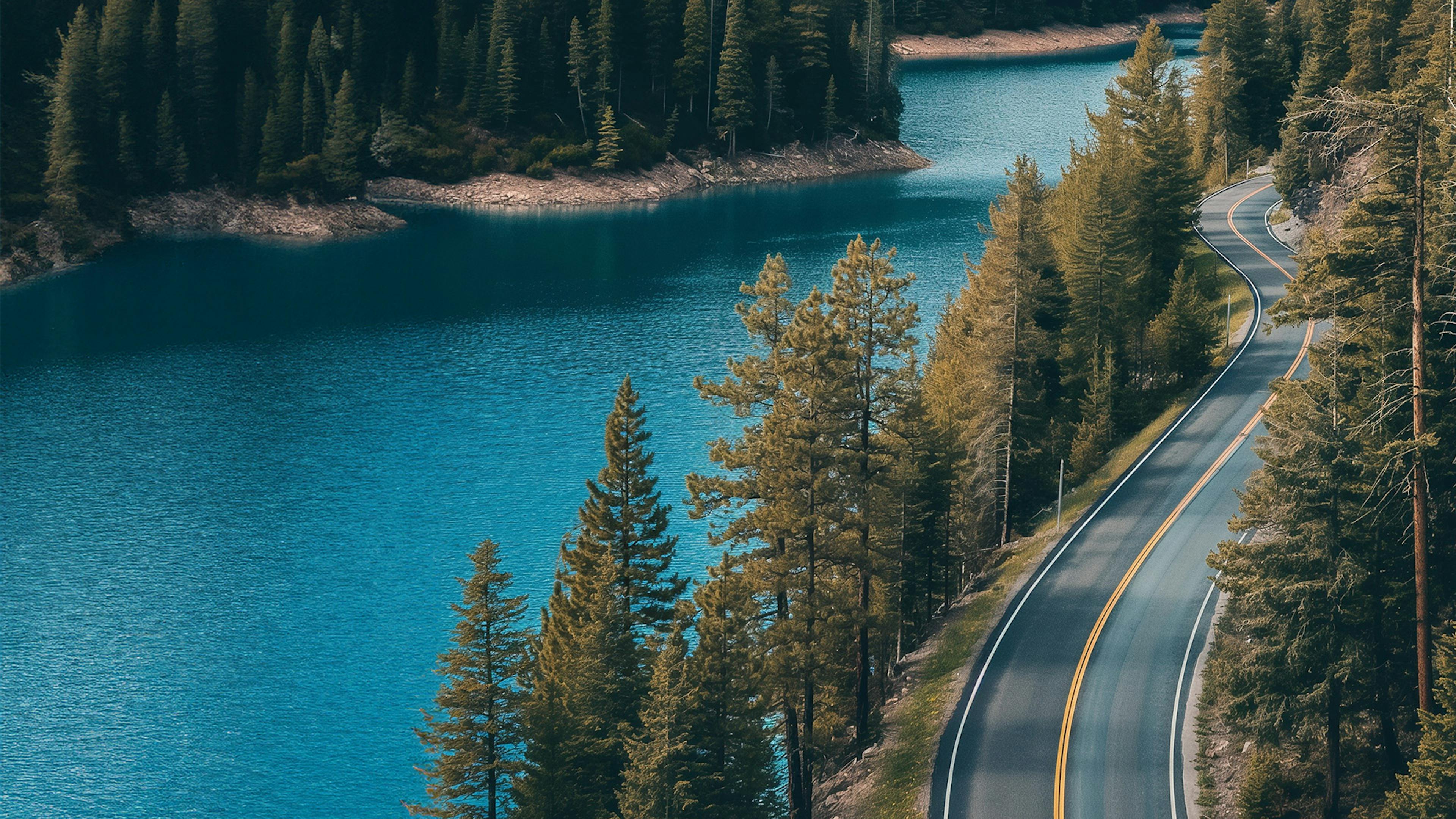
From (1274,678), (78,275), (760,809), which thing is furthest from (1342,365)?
(78,275)

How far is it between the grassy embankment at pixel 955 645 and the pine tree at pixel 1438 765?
14.2 m

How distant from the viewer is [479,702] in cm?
3906

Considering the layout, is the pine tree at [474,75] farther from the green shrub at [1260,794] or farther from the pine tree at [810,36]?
the green shrub at [1260,794]

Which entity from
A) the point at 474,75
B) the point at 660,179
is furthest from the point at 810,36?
the point at 474,75

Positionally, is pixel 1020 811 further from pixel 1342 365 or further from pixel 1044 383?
pixel 1044 383

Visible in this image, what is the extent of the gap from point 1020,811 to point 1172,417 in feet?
123

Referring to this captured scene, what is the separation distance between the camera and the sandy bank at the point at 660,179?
161m

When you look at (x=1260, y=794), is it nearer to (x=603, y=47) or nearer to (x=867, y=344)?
(x=867, y=344)

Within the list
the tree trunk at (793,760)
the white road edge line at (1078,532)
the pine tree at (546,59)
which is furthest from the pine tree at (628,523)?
the pine tree at (546,59)

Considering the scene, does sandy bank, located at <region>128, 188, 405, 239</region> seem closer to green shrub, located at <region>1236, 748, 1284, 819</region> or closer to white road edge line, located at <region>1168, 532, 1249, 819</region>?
white road edge line, located at <region>1168, 532, 1249, 819</region>

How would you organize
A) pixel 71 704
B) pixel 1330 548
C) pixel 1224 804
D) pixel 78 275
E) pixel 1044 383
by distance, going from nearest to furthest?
pixel 1330 548 → pixel 1224 804 → pixel 71 704 → pixel 1044 383 → pixel 78 275

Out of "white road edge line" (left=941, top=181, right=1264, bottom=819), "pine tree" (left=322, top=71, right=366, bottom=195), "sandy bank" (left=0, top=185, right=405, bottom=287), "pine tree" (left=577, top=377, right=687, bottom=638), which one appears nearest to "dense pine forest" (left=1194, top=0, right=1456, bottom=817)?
"white road edge line" (left=941, top=181, right=1264, bottom=819)

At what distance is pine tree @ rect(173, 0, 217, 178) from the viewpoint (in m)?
146

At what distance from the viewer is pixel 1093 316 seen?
252 ft
